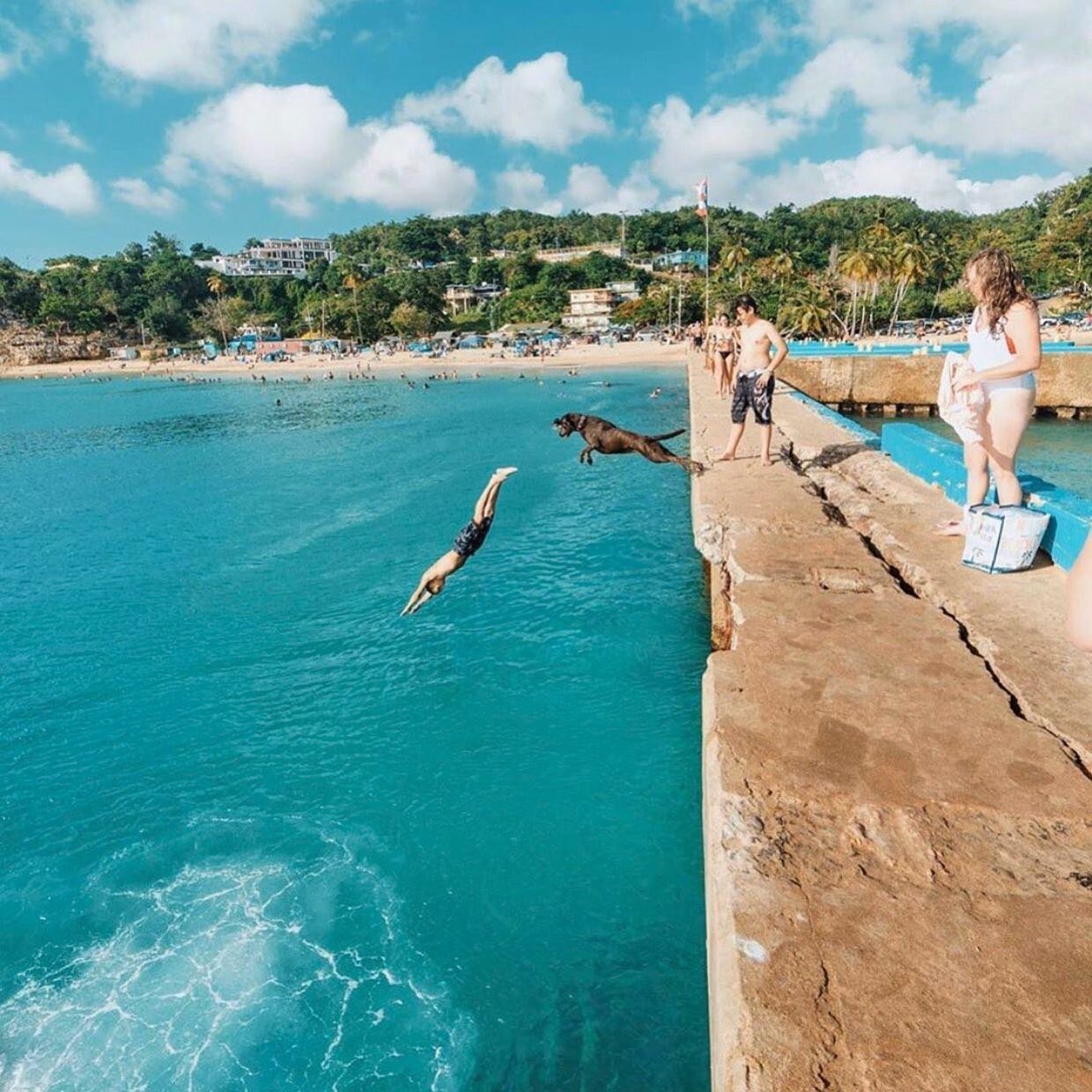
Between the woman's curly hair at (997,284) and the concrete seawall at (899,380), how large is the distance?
1024 inches

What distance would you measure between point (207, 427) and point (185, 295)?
317ft

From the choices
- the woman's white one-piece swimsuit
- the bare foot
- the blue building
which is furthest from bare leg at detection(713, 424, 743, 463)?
the blue building

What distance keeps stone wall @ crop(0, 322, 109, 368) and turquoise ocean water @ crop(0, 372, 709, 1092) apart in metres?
123

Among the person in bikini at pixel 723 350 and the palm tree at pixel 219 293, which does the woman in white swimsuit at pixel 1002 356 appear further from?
the palm tree at pixel 219 293

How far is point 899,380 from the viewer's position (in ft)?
98.2

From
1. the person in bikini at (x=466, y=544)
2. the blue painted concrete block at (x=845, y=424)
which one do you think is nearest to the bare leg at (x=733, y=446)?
the blue painted concrete block at (x=845, y=424)

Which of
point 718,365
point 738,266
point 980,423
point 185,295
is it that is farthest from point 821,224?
point 980,423

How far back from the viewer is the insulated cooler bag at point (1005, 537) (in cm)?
584

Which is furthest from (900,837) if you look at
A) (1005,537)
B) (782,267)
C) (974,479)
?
(782,267)

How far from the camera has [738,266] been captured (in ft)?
254

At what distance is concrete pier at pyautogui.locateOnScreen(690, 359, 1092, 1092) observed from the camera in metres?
2.28

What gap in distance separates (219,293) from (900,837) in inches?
5496

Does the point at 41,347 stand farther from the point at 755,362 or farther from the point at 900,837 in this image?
the point at 900,837

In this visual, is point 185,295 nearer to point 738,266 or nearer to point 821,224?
point 738,266
